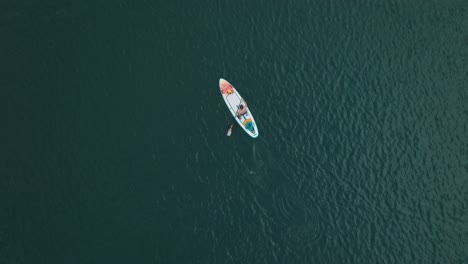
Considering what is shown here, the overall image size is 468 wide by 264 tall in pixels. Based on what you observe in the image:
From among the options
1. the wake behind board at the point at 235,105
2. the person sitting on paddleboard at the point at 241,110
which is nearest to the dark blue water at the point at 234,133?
the wake behind board at the point at 235,105

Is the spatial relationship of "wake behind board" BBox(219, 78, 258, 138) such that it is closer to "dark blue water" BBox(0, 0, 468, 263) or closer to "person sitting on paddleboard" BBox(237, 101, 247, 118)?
"person sitting on paddleboard" BBox(237, 101, 247, 118)

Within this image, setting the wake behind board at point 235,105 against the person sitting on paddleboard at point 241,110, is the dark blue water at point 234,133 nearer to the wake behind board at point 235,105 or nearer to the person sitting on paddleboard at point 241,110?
Answer: the wake behind board at point 235,105

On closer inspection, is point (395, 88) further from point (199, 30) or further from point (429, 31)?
point (199, 30)

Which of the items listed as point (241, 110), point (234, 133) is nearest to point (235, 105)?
point (241, 110)

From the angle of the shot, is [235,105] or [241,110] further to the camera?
[235,105]

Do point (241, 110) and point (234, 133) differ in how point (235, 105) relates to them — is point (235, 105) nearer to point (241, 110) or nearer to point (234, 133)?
point (241, 110)

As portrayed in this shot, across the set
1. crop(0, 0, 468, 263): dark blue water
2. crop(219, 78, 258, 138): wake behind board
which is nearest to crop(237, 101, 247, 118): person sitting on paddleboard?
crop(219, 78, 258, 138): wake behind board

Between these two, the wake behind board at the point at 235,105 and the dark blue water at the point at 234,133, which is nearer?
the dark blue water at the point at 234,133
